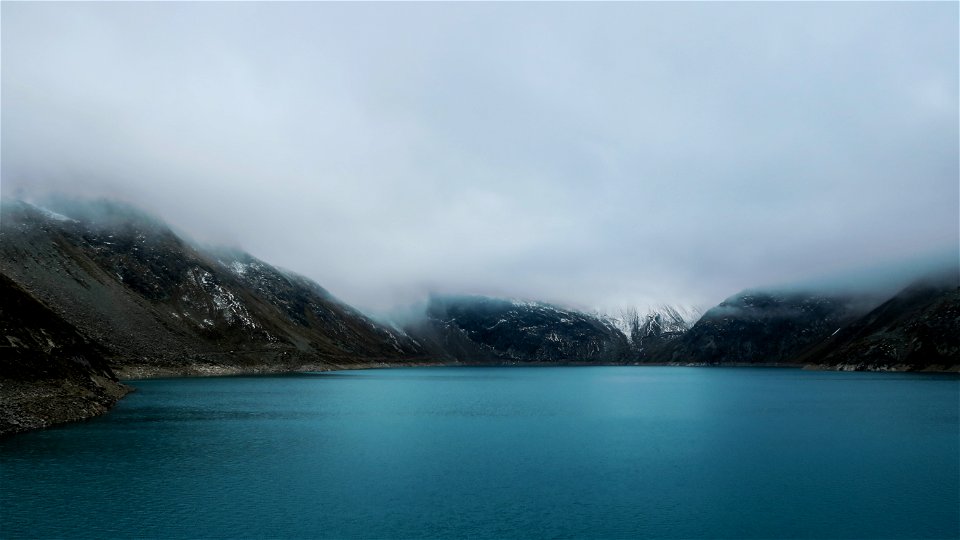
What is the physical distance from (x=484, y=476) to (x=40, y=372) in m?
65.2

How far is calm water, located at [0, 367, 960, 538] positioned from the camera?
118ft

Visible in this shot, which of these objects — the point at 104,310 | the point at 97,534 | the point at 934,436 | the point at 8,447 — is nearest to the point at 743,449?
the point at 934,436

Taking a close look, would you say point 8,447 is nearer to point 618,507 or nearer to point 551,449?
point 551,449

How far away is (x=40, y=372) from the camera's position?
7562cm

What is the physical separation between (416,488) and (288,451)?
21760 millimetres

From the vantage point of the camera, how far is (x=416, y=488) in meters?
44.9

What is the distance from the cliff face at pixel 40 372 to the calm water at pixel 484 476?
397 centimetres

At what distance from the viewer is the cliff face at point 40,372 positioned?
68.6 meters

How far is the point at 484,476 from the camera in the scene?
49.2 m

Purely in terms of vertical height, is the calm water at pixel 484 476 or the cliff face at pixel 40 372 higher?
the cliff face at pixel 40 372

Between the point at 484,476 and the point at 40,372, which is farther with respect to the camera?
the point at 40,372

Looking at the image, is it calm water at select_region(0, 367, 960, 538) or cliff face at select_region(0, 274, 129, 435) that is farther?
cliff face at select_region(0, 274, 129, 435)

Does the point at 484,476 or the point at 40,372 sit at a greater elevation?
the point at 40,372

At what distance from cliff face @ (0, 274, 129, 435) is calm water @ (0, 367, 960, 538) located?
397cm
